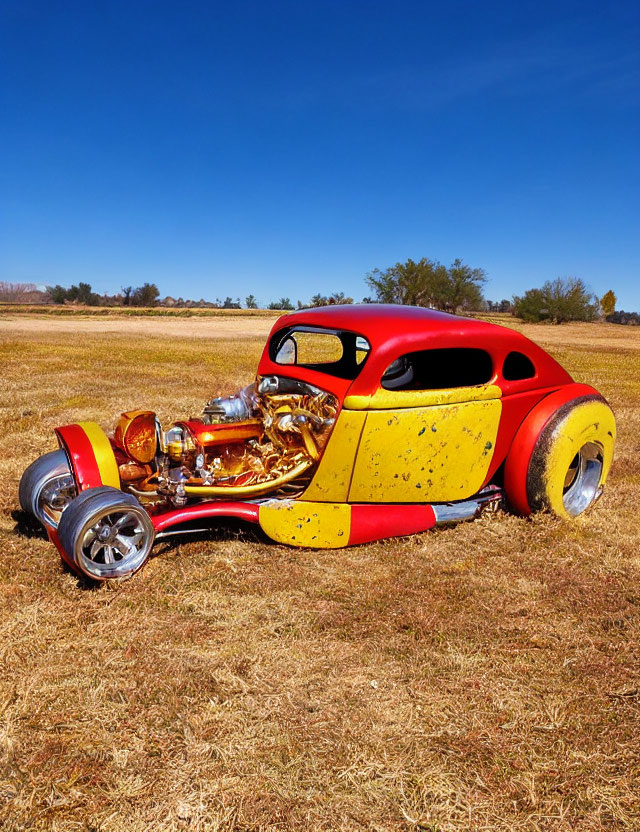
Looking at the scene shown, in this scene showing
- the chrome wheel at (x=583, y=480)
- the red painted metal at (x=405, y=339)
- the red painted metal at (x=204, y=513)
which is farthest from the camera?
the chrome wheel at (x=583, y=480)

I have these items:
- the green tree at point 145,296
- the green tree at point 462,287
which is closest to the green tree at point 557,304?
the green tree at point 462,287

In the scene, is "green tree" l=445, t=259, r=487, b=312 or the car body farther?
"green tree" l=445, t=259, r=487, b=312

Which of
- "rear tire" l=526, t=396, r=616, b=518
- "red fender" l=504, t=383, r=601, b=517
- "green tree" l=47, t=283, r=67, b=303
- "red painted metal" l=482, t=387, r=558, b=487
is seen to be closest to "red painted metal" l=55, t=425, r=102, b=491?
"red painted metal" l=482, t=387, r=558, b=487

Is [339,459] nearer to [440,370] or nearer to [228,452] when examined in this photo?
[228,452]

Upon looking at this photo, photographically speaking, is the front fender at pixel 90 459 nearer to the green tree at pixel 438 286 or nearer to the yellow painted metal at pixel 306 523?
the yellow painted metal at pixel 306 523

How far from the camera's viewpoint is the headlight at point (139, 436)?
4.45 meters

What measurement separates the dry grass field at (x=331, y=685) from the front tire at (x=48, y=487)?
11.5 inches

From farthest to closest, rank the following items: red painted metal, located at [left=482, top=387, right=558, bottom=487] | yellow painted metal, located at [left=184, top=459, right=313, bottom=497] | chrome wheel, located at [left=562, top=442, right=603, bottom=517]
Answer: chrome wheel, located at [left=562, top=442, right=603, bottom=517] < red painted metal, located at [left=482, top=387, right=558, bottom=487] < yellow painted metal, located at [left=184, top=459, right=313, bottom=497]

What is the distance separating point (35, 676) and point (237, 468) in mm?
1992

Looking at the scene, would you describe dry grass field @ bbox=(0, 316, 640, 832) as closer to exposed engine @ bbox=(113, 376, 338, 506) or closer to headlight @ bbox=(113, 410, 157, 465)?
exposed engine @ bbox=(113, 376, 338, 506)

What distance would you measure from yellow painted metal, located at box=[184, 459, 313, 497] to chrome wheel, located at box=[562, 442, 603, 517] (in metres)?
2.56

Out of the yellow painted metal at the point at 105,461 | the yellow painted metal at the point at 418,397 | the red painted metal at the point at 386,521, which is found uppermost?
the yellow painted metal at the point at 418,397

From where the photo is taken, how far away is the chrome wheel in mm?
5426

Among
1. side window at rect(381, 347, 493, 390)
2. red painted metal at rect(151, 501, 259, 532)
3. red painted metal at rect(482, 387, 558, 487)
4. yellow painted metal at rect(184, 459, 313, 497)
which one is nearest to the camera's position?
red painted metal at rect(151, 501, 259, 532)
